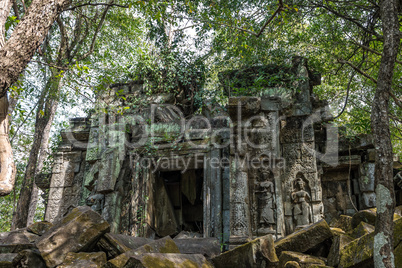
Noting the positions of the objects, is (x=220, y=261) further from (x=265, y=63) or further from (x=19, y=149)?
(x=19, y=149)

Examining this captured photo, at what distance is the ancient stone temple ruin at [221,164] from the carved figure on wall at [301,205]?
20 mm

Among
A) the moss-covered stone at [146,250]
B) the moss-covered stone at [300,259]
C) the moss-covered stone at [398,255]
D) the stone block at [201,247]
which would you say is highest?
the moss-covered stone at [398,255]

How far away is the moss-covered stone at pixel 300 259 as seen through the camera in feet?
13.7

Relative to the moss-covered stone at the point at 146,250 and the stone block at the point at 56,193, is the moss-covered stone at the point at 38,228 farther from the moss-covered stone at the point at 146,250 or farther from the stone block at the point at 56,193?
the stone block at the point at 56,193

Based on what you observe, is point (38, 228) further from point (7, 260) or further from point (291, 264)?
point (291, 264)

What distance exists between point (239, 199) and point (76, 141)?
5.33 metres

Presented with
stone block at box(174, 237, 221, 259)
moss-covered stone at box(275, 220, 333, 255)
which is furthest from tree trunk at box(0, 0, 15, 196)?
moss-covered stone at box(275, 220, 333, 255)

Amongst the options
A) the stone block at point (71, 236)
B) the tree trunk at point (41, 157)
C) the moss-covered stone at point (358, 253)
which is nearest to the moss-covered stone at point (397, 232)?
the moss-covered stone at point (358, 253)

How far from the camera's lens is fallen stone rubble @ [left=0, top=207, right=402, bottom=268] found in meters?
3.92

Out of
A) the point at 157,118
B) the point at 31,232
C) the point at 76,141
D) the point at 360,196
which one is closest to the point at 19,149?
the point at 76,141

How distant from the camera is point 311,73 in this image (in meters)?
9.29

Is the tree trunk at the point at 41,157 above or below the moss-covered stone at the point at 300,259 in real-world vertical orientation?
above

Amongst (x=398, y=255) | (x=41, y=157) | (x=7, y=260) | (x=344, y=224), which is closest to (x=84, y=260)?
(x=7, y=260)

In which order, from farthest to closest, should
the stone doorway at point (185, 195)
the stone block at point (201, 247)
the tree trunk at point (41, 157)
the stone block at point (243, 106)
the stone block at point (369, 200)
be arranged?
the tree trunk at point (41, 157) < the stone doorway at point (185, 195) < the stone block at point (369, 200) < the stone block at point (243, 106) < the stone block at point (201, 247)
